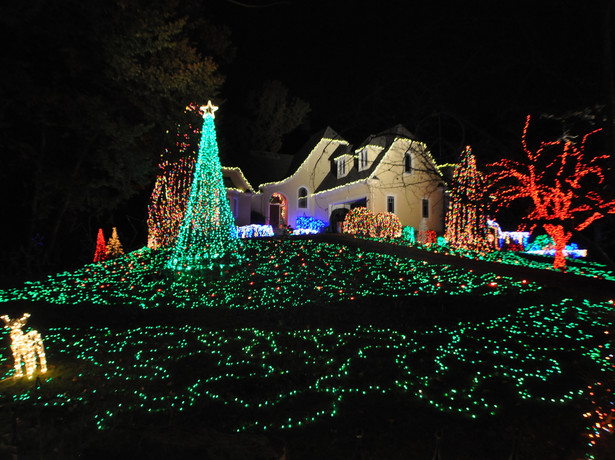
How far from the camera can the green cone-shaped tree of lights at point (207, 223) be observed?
1028 cm

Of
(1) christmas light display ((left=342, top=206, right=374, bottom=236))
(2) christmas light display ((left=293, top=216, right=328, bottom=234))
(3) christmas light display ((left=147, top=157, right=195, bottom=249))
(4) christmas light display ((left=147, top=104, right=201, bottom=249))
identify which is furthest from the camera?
(2) christmas light display ((left=293, top=216, right=328, bottom=234))

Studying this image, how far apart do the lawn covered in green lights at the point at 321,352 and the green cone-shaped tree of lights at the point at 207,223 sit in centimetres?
162

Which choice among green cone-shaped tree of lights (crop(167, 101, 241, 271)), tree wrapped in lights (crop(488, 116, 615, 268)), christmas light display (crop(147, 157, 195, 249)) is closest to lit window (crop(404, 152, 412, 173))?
tree wrapped in lights (crop(488, 116, 615, 268))

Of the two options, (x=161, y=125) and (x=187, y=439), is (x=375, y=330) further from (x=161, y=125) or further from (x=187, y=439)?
(x=161, y=125)

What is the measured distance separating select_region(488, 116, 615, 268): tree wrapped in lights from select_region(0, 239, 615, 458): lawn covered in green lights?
5.30 feet

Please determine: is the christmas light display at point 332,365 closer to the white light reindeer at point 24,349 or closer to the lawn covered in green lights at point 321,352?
the lawn covered in green lights at point 321,352

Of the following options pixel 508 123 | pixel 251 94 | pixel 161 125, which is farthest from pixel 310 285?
pixel 251 94

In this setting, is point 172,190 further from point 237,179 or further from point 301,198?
point 301,198

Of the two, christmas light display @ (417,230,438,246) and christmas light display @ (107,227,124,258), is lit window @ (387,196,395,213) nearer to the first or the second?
christmas light display @ (417,230,438,246)

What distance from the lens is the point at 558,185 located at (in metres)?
5.08

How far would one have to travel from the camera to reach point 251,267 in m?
10.1

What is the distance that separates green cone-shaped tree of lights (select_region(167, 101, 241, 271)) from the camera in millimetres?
10281

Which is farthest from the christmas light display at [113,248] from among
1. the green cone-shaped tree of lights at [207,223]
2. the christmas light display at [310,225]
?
the christmas light display at [310,225]

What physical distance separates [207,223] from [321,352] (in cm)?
707
